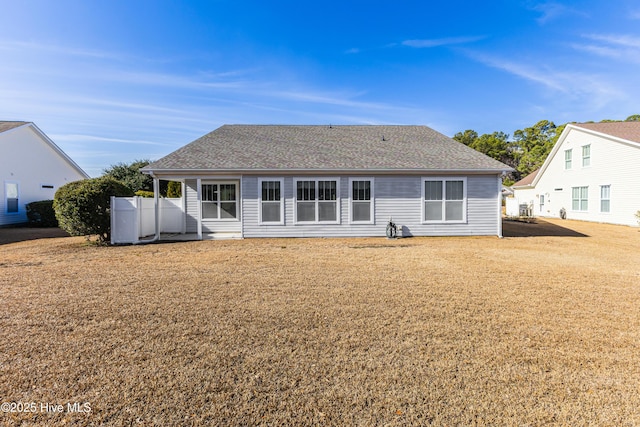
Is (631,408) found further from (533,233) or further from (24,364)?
(533,233)

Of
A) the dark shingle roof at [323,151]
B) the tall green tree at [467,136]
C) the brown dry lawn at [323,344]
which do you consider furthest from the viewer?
the tall green tree at [467,136]

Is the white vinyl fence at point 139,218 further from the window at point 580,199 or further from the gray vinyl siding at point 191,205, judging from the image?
the window at point 580,199

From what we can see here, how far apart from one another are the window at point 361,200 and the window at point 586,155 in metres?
16.9

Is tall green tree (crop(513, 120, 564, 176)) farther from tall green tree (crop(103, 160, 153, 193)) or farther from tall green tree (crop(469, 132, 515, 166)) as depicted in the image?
tall green tree (crop(103, 160, 153, 193))

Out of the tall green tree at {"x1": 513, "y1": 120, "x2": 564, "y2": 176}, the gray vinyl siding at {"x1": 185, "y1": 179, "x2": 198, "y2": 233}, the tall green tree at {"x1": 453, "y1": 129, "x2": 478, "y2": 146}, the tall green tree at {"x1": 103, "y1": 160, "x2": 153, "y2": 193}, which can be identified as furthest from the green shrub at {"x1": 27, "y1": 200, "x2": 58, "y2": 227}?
the tall green tree at {"x1": 513, "y1": 120, "x2": 564, "y2": 176}

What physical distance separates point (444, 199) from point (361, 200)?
137 inches

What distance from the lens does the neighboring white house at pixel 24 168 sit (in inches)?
706

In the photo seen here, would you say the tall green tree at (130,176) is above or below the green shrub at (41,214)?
above

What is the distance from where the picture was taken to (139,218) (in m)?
12.0

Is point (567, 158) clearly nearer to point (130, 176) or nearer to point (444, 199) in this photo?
point (444, 199)

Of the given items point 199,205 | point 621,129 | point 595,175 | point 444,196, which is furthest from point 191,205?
point 621,129

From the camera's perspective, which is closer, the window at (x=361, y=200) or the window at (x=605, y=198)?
the window at (x=361, y=200)

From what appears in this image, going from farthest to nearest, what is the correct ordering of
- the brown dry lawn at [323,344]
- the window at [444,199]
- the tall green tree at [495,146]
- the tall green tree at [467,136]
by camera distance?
the tall green tree at [467,136] → the tall green tree at [495,146] → the window at [444,199] → the brown dry lawn at [323,344]

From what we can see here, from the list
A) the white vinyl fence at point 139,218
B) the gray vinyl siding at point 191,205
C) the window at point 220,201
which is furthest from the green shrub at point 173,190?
the window at point 220,201
